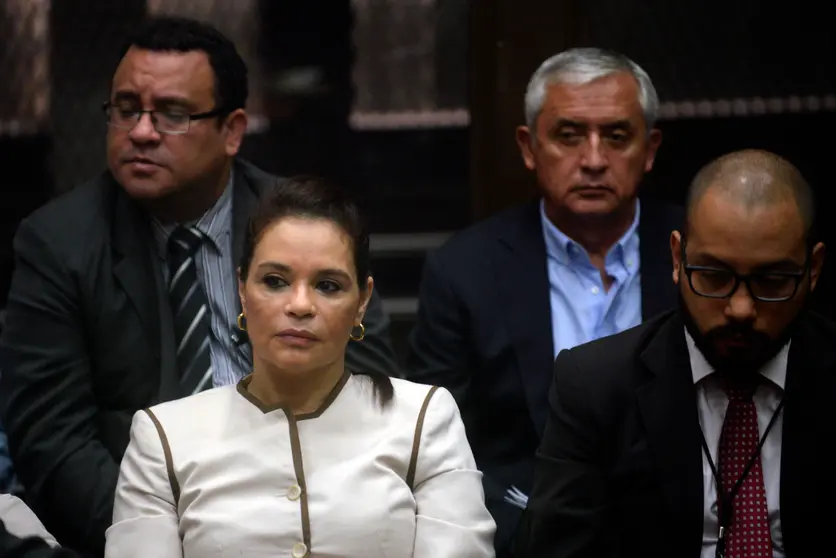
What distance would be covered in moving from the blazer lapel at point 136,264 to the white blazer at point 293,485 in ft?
1.56

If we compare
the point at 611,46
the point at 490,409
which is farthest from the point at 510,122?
the point at 490,409

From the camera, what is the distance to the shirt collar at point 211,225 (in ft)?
9.41

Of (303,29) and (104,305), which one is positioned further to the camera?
(303,29)

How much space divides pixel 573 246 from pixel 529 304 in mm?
174

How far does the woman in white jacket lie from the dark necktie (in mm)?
452

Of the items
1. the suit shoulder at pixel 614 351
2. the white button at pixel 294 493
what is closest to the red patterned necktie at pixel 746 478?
the suit shoulder at pixel 614 351

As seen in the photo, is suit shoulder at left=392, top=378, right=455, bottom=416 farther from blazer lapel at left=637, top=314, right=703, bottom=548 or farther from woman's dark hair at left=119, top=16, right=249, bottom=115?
woman's dark hair at left=119, top=16, right=249, bottom=115

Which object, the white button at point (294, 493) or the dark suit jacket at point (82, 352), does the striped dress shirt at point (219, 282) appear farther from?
the white button at point (294, 493)

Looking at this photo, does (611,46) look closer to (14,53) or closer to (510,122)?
(510,122)

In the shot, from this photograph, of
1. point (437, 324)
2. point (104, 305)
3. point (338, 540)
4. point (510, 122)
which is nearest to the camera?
point (338, 540)

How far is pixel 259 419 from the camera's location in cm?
229

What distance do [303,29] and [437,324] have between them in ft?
3.51

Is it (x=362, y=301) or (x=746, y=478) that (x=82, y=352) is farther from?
(x=746, y=478)

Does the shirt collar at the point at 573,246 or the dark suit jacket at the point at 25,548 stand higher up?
the shirt collar at the point at 573,246
